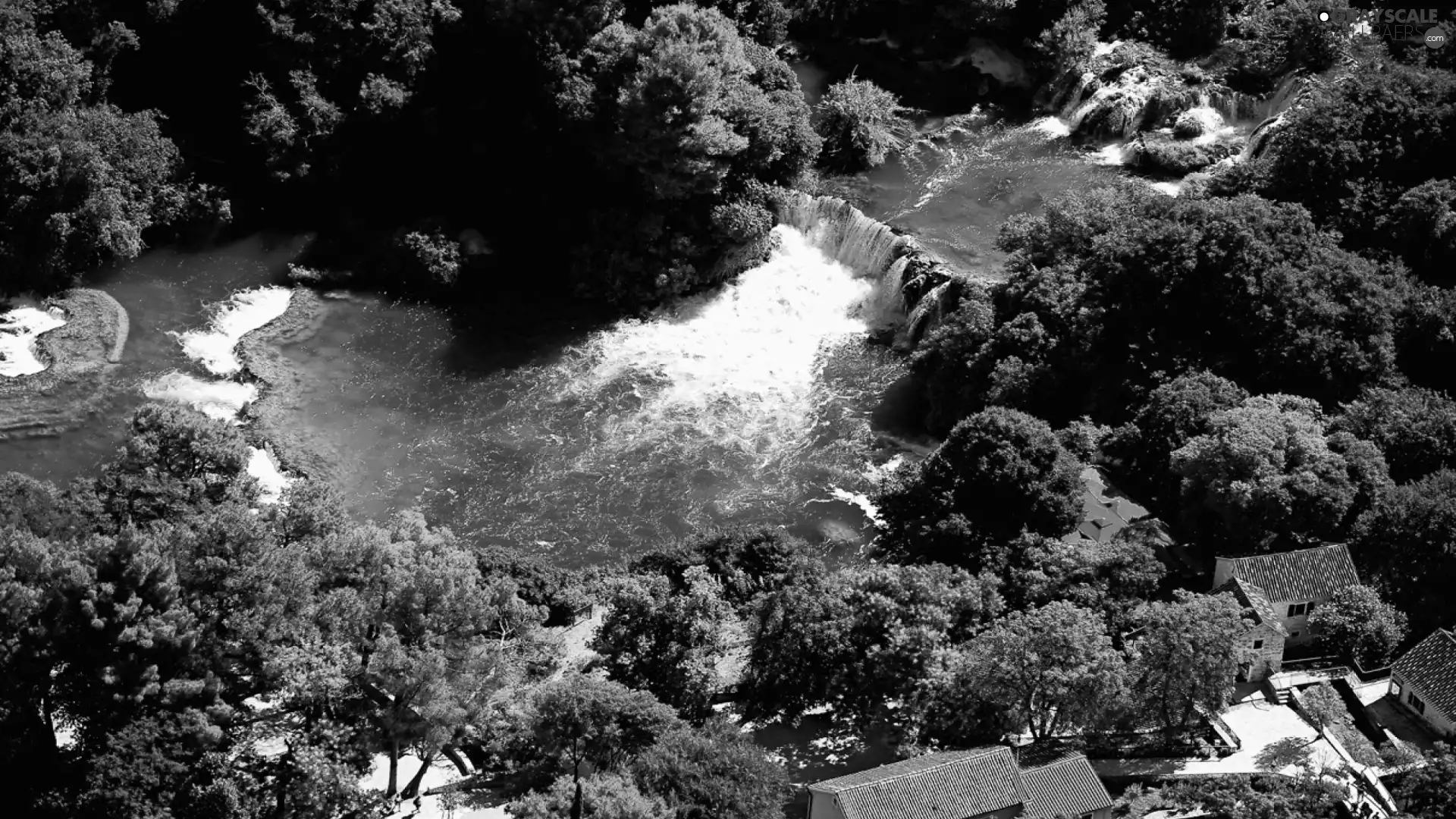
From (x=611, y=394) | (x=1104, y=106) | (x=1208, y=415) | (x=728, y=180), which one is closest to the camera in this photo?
(x=1208, y=415)

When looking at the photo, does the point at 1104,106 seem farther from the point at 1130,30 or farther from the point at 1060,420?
the point at 1060,420

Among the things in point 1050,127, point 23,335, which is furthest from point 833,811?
point 1050,127

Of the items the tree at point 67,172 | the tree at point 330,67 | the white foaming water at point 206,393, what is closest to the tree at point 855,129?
the tree at point 330,67

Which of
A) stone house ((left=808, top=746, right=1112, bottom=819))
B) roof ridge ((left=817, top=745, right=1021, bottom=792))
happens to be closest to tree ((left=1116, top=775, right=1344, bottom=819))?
stone house ((left=808, top=746, right=1112, bottom=819))

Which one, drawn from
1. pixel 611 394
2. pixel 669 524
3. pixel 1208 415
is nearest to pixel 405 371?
pixel 611 394

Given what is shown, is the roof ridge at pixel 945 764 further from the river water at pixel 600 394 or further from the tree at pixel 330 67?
the tree at pixel 330 67
